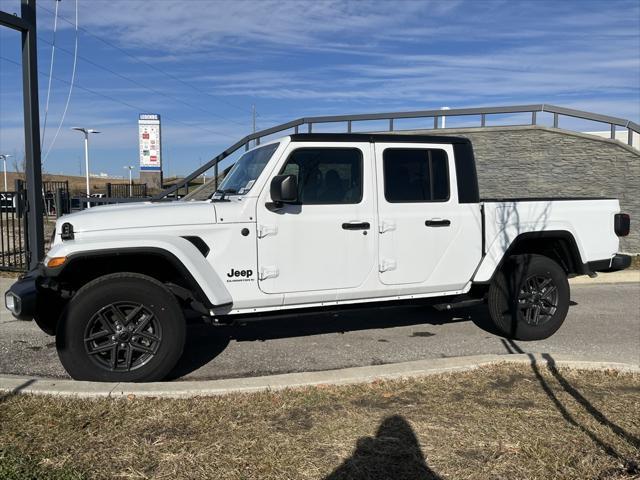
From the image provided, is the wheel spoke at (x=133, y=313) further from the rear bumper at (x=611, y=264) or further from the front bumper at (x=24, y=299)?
the rear bumper at (x=611, y=264)

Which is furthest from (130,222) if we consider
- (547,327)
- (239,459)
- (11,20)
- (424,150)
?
(11,20)

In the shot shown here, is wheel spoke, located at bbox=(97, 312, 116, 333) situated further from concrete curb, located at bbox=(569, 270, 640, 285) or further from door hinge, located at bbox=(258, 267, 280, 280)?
concrete curb, located at bbox=(569, 270, 640, 285)

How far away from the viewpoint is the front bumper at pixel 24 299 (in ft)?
14.0

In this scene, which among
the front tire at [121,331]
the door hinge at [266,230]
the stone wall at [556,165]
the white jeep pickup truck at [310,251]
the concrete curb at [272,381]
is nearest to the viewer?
the concrete curb at [272,381]

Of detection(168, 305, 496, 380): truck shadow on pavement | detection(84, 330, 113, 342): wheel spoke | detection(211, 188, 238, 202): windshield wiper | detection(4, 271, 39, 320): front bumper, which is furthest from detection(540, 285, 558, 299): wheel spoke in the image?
detection(4, 271, 39, 320): front bumper

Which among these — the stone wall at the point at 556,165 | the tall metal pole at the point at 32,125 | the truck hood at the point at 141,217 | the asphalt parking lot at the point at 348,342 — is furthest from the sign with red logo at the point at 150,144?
the truck hood at the point at 141,217

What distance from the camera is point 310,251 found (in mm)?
4887

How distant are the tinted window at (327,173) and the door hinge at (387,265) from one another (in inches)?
24.5

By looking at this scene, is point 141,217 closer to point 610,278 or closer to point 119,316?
point 119,316

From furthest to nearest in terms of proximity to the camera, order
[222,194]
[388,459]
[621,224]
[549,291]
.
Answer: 1. [621,224]
2. [549,291]
3. [222,194]
4. [388,459]

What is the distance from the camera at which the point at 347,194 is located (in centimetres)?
510

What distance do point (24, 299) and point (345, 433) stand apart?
8.76 feet

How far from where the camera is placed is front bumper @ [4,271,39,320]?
14.0 ft

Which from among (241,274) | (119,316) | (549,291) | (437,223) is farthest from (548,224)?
(119,316)
